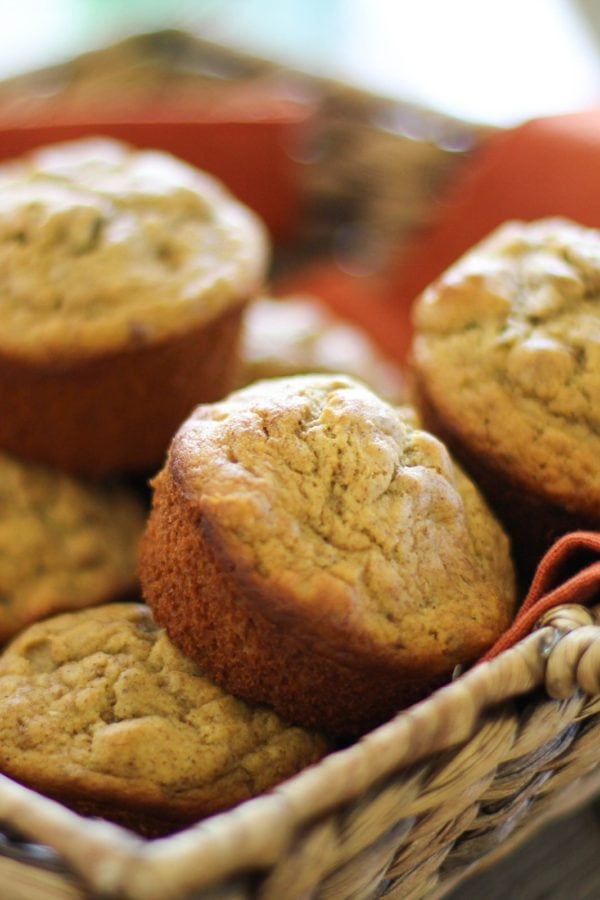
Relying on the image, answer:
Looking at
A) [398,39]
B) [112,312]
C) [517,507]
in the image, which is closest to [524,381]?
[517,507]

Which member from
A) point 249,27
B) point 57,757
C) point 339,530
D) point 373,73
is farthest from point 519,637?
point 249,27

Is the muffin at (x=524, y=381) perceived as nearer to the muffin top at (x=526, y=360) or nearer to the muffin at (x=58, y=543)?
the muffin top at (x=526, y=360)

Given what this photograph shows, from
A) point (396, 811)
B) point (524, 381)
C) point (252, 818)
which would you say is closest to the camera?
point (252, 818)

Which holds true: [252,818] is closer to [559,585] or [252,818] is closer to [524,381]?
[559,585]

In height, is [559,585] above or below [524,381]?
below

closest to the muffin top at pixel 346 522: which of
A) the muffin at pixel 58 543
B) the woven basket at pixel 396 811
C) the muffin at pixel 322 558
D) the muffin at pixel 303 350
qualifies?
the muffin at pixel 322 558

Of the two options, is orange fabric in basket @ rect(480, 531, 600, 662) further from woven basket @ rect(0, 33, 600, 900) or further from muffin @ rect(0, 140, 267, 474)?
muffin @ rect(0, 140, 267, 474)
